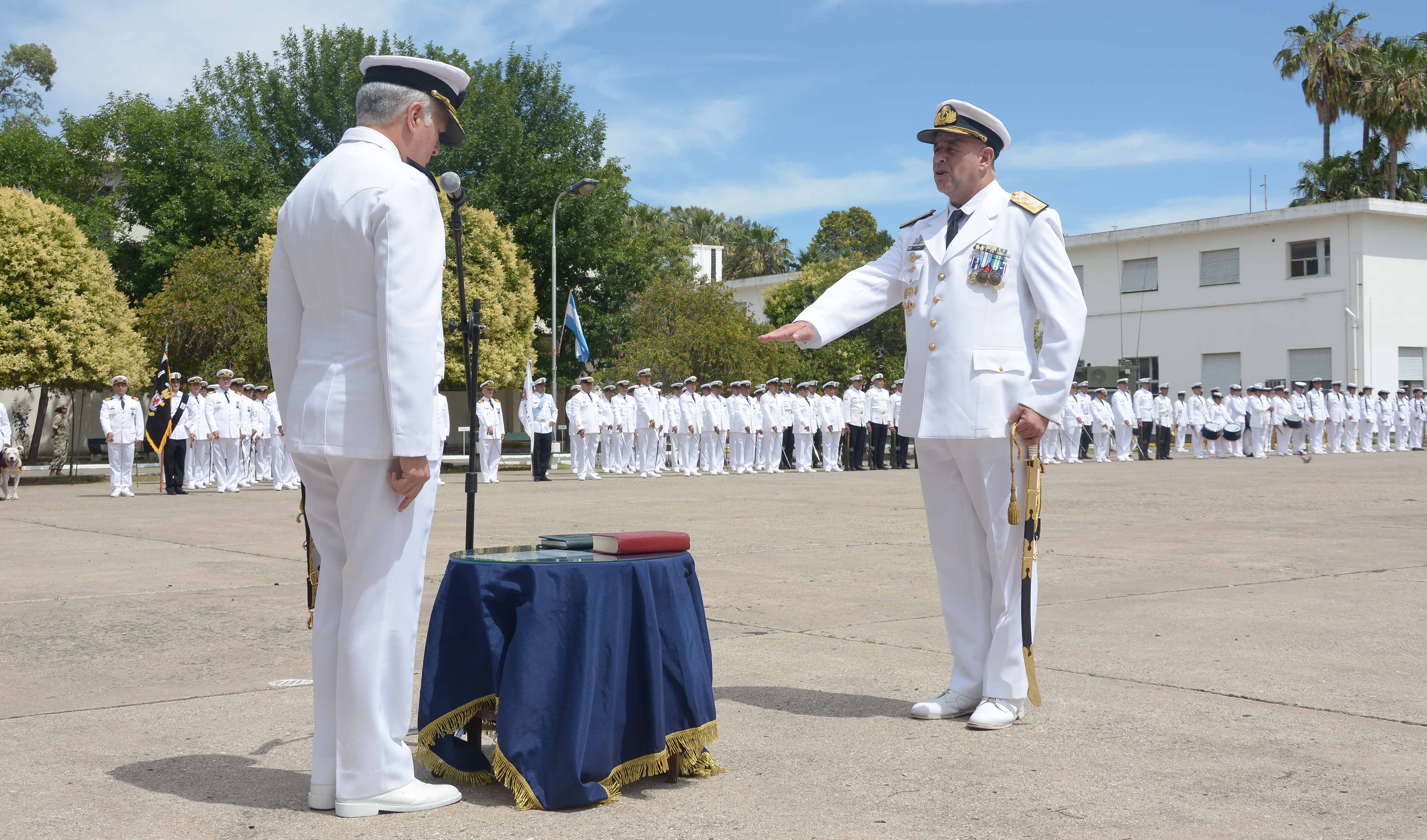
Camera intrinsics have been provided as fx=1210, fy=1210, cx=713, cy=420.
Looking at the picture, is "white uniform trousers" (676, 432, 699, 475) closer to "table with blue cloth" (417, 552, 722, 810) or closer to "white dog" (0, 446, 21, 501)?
"white dog" (0, 446, 21, 501)

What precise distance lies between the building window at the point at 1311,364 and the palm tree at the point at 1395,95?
10552 mm

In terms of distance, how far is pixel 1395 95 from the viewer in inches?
1821

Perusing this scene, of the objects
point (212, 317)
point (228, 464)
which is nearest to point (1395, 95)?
point (212, 317)

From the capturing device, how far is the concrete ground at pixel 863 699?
12.0ft

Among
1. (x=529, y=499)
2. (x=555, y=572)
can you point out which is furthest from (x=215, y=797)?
(x=529, y=499)

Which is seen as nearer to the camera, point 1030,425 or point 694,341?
point 1030,425

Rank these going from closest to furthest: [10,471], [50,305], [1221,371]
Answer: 1. [10,471]
2. [50,305]
3. [1221,371]

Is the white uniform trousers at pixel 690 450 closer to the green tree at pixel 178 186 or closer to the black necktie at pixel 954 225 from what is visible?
the green tree at pixel 178 186

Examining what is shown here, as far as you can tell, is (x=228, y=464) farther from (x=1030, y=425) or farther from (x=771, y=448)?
(x=1030, y=425)

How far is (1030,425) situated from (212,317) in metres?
29.6

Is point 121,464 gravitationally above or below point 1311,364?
below

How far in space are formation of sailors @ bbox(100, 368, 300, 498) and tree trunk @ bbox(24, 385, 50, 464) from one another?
4858mm

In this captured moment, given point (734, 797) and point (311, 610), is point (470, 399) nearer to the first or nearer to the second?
point (311, 610)

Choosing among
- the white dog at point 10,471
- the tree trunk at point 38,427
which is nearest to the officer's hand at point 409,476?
the white dog at point 10,471
